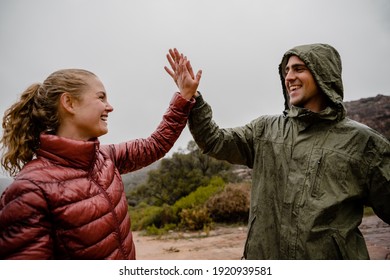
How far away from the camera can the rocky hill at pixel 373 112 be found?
10383mm

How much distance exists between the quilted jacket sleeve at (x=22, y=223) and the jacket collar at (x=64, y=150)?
0.64ft

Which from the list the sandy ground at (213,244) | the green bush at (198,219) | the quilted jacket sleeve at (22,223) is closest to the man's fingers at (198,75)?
the quilted jacket sleeve at (22,223)

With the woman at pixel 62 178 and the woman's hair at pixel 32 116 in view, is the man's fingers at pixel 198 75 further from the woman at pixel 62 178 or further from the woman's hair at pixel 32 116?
the woman's hair at pixel 32 116

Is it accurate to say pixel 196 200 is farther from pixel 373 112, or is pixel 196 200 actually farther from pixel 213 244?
pixel 373 112

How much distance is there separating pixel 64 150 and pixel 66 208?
0.92ft

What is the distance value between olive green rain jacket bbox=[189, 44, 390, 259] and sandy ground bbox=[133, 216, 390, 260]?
199 centimetres

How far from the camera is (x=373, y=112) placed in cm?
1144

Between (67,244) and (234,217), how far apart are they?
6.24 m

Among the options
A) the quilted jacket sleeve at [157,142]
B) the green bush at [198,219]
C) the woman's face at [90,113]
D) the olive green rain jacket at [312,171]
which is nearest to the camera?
the woman's face at [90,113]

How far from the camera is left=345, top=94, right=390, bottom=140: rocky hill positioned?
1038 cm

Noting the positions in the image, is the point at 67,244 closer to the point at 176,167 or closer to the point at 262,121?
the point at 262,121

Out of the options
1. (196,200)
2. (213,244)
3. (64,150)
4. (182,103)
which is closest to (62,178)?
(64,150)

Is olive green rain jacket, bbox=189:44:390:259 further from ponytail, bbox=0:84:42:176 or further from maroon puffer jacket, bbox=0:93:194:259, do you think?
ponytail, bbox=0:84:42:176

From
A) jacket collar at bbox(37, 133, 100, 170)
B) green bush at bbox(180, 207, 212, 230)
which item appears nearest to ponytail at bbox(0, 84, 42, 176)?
jacket collar at bbox(37, 133, 100, 170)
